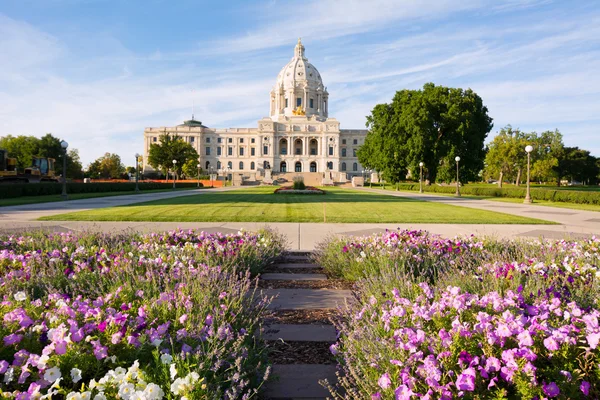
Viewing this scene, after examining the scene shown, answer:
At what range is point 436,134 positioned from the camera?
49500 mm

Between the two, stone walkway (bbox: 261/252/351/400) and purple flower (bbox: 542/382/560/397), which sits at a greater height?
purple flower (bbox: 542/382/560/397)

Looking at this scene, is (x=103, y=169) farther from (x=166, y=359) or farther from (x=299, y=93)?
(x=166, y=359)

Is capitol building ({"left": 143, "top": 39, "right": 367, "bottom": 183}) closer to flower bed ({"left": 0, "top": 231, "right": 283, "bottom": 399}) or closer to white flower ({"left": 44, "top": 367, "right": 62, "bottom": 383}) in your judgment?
flower bed ({"left": 0, "top": 231, "right": 283, "bottom": 399})

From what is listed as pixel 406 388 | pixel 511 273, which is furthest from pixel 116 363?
pixel 511 273

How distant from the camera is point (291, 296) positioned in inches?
227

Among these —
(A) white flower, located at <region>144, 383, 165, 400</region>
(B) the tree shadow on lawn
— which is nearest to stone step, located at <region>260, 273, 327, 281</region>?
(A) white flower, located at <region>144, 383, 165, 400</region>

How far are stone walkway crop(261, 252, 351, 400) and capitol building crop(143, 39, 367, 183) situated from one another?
382 ft

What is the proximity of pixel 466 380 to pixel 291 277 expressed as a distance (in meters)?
4.66

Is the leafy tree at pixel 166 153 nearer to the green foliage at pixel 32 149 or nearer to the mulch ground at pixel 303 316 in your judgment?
the green foliage at pixel 32 149

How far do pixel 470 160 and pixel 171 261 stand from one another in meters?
47.8

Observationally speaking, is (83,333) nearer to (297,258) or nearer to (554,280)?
(554,280)

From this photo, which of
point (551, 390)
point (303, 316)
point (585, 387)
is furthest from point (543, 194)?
point (551, 390)

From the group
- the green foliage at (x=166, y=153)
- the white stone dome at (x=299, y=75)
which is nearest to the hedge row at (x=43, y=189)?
the green foliage at (x=166, y=153)

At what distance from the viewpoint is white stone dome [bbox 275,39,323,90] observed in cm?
13964
